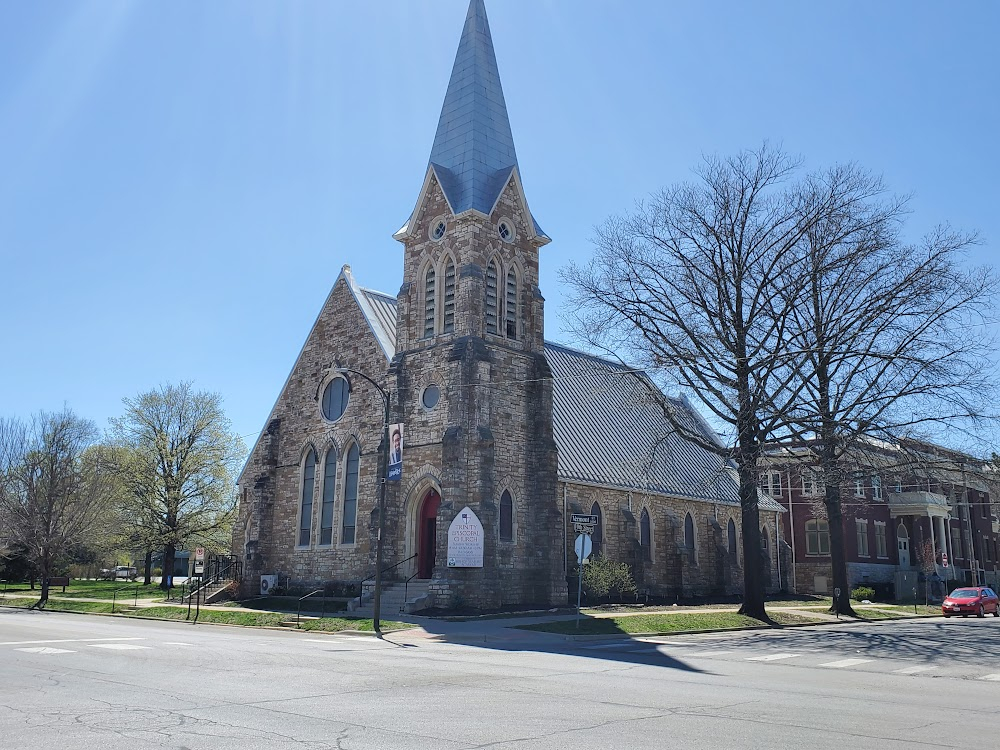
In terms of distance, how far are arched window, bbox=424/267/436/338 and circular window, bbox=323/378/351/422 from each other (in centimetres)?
458

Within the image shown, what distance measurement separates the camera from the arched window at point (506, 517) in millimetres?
29656

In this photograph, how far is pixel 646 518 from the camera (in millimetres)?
37750

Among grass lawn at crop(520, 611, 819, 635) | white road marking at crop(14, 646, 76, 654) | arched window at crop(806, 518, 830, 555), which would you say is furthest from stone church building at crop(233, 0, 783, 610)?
arched window at crop(806, 518, 830, 555)

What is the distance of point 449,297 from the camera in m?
31.9

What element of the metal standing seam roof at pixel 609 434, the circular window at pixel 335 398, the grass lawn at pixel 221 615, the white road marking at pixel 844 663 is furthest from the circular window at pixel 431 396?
the white road marking at pixel 844 663

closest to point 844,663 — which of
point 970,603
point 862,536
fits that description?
point 970,603

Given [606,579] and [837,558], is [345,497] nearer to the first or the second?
[606,579]

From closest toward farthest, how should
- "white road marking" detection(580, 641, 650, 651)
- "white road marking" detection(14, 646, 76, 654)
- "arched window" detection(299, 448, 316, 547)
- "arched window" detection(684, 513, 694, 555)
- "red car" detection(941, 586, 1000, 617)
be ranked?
"white road marking" detection(14, 646, 76, 654) < "white road marking" detection(580, 641, 650, 651) < "arched window" detection(299, 448, 316, 547) < "red car" detection(941, 586, 1000, 617) < "arched window" detection(684, 513, 694, 555)

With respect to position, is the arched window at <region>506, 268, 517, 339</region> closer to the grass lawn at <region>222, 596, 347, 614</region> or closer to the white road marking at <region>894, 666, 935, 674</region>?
the grass lawn at <region>222, 596, 347, 614</region>

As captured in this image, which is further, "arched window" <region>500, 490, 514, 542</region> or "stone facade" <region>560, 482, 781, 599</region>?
"stone facade" <region>560, 482, 781, 599</region>

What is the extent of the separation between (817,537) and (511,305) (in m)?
28.5

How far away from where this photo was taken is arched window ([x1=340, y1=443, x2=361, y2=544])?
32.7 meters

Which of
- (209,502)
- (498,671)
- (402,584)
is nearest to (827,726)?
(498,671)

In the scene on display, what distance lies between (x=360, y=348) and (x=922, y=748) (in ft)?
93.7
